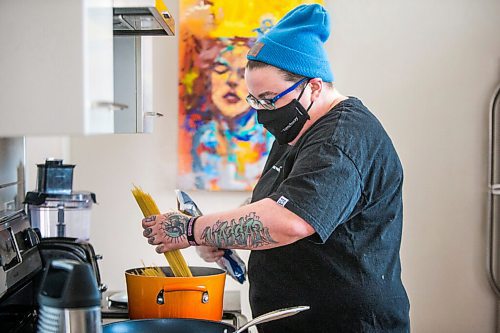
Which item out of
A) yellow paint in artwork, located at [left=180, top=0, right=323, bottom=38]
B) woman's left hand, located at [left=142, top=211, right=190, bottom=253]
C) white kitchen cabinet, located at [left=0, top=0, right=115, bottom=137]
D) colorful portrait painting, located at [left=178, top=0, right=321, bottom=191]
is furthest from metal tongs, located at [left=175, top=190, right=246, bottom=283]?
yellow paint in artwork, located at [left=180, top=0, right=323, bottom=38]

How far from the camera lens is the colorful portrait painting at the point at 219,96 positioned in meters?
3.55

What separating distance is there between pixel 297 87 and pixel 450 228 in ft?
6.03

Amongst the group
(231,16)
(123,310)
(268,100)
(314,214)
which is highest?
(231,16)

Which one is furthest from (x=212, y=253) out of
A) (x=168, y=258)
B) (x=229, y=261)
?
(x=168, y=258)

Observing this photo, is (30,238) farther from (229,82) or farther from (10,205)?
(229,82)

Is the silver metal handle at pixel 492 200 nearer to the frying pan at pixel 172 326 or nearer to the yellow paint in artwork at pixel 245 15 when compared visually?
the yellow paint in artwork at pixel 245 15

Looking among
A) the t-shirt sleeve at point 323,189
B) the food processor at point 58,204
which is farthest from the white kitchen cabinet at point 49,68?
the food processor at point 58,204

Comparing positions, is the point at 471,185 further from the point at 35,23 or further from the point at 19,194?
the point at 35,23

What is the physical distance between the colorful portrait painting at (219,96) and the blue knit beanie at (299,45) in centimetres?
149

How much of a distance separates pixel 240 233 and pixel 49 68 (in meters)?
0.79

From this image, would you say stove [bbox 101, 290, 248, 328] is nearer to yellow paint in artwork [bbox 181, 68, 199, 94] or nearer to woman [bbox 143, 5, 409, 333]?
woman [bbox 143, 5, 409, 333]

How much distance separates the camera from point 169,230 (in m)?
1.92

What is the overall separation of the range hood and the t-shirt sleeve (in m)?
0.54

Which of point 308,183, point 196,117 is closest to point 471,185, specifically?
point 196,117
